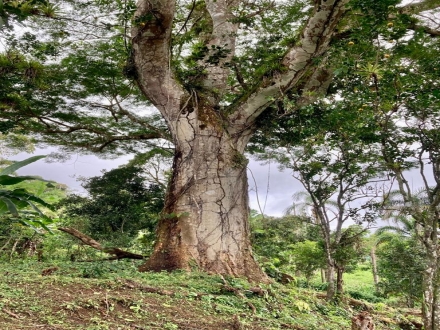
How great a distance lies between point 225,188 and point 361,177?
3205mm

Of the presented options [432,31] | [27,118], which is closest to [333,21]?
[432,31]

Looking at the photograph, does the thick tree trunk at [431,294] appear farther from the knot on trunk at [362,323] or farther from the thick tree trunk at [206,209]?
the thick tree trunk at [206,209]

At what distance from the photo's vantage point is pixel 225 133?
544 cm

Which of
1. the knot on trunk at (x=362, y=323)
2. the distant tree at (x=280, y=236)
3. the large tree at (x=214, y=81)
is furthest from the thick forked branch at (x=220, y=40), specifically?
the distant tree at (x=280, y=236)

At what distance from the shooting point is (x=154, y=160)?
451 inches

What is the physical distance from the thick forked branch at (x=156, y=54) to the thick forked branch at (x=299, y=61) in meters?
1.09

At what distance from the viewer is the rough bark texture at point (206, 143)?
4641 mm

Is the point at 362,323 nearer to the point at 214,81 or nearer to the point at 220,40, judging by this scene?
the point at 214,81

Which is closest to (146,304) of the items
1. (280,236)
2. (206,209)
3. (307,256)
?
(206,209)

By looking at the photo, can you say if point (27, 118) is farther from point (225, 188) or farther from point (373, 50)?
point (373, 50)

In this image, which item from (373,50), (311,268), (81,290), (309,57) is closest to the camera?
(81,290)

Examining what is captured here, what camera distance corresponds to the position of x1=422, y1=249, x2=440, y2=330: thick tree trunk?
3.17 metres

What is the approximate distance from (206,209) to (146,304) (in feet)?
7.83

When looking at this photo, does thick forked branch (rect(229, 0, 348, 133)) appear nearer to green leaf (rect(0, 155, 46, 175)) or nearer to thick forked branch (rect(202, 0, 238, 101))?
thick forked branch (rect(202, 0, 238, 101))
